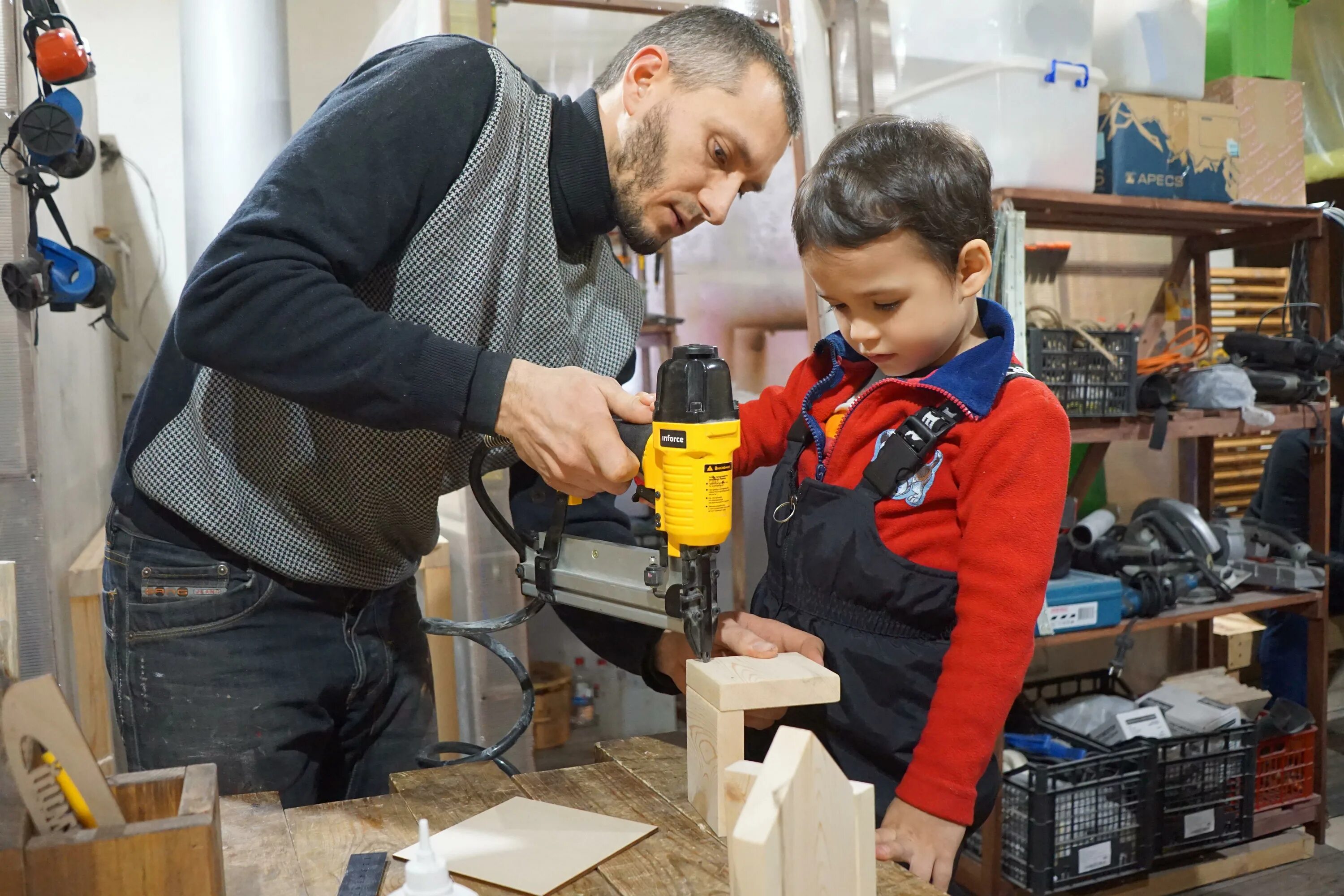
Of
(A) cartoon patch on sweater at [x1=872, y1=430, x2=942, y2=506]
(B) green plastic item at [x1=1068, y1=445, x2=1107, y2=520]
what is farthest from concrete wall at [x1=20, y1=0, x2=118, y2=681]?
(B) green plastic item at [x1=1068, y1=445, x2=1107, y2=520]

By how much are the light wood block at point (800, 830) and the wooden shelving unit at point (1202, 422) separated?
2032 mm

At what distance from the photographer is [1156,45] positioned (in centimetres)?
287

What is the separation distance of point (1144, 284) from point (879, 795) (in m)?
2.89

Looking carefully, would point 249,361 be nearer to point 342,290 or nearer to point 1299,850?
point 342,290

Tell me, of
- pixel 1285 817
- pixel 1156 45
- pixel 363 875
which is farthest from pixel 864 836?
pixel 1285 817

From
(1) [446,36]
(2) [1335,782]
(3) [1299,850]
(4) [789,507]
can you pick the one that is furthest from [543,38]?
(2) [1335,782]

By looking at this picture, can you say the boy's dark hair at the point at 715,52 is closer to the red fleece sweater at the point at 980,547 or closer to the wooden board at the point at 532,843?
the red fleece sweater at the point at 980,547

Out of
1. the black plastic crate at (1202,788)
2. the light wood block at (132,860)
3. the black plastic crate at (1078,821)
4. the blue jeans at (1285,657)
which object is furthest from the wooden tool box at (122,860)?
the blue jeans at (1285,657)

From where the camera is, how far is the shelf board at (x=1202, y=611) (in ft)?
8.86

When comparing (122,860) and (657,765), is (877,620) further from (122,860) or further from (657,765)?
(122,860)

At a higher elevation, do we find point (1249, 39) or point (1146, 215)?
point (1249, 39)

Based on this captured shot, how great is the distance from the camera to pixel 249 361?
1005 millimetres

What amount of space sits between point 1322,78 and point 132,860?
15.8ft

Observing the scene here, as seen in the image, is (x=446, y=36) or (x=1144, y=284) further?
(x=1144, y=284)
